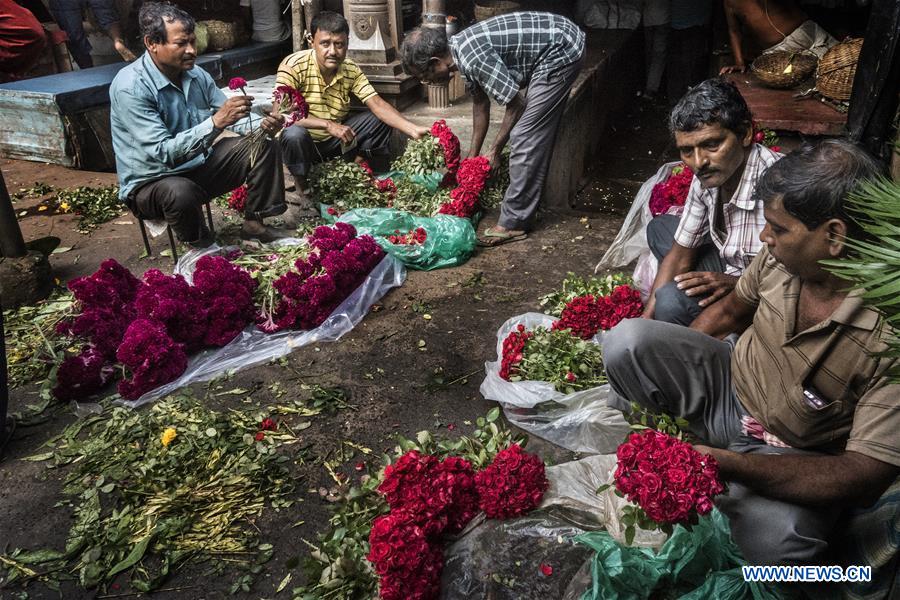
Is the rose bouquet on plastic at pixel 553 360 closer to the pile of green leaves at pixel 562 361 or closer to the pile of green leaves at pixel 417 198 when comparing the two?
the pile of green leaves at pixel 562 361

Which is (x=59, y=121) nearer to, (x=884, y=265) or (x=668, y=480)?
(x=668, y=480)

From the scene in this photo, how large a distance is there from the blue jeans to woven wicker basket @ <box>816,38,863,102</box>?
7.74 metres

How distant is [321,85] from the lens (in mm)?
5707

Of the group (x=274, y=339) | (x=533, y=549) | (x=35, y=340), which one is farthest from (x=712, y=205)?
(x=35, y=340)

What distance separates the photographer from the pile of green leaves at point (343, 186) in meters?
5.66

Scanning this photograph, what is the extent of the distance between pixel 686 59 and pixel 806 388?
740 cm

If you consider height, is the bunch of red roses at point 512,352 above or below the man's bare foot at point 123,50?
below

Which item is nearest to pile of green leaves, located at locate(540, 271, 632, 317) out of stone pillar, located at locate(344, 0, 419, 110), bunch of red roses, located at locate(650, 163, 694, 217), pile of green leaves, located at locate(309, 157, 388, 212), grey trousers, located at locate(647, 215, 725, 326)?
grey trousers, located at locate(647, 215, 725, 326)

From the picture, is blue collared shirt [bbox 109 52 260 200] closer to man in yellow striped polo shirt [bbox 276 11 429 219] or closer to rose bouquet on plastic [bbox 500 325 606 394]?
man in yellow striped polo shirt [bbox 276 11 429 219]

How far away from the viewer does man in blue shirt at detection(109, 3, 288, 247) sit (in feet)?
15.2

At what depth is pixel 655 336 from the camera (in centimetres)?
264

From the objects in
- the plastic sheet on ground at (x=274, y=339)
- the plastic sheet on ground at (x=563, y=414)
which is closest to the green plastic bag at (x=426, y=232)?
the plastic sheet on ground at (x=274, y=339)

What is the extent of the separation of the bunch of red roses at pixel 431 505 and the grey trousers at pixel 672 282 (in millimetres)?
1141

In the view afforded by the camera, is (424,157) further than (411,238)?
Yes
